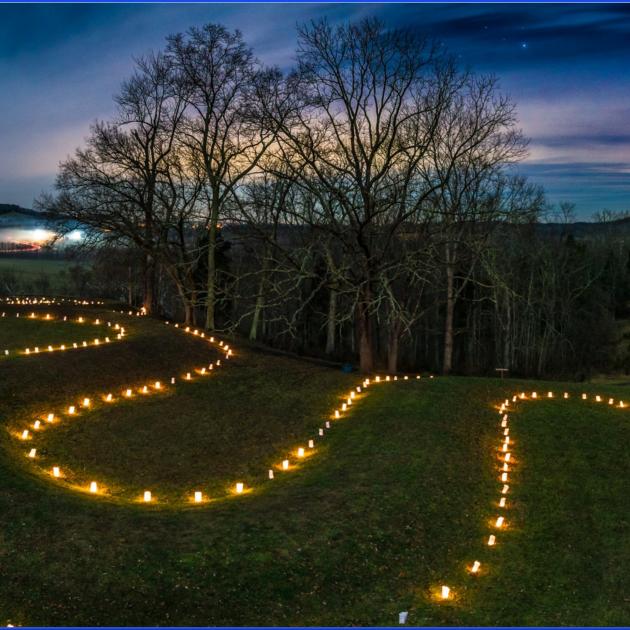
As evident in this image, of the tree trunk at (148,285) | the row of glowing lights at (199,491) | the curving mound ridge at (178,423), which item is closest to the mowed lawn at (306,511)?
the curving mound ridge at (178,423)

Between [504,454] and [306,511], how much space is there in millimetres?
6736

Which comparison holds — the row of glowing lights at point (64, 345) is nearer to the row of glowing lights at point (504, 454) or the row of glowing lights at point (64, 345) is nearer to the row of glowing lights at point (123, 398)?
the row of glowing lights at point (123, 398)

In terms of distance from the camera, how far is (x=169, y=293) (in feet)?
204

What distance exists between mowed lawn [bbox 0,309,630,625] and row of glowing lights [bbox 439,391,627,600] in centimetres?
18

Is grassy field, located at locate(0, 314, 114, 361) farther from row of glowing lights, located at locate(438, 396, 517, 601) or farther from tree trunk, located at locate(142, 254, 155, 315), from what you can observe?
row of glowing lights, located at locate(438, 396, 517, 601)

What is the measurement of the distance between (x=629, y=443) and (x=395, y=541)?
9.40 m

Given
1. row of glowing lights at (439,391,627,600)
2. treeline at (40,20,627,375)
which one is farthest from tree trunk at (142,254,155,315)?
row of glowing lights at (439,391,627,600)

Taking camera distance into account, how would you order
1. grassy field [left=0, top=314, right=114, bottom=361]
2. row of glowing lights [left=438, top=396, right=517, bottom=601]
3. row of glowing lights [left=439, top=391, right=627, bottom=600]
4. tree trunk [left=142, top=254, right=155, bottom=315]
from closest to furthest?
row of glowing lights [left=438, top=396, right=517, bottom=601], row of glowing lights [left=439, top=391, right=627, bottom=600], grassy field [left=0, top=314, right=114, bottom=361], tree trunk [left=142, top=254, right=155, bottom=315]

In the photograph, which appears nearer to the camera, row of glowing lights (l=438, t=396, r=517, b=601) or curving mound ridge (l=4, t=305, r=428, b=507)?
row of glowing lights (l=438, t=396, r=517, b=601)

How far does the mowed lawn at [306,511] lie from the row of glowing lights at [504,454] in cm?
18

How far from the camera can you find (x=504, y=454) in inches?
656

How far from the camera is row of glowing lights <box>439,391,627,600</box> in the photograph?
10.9m

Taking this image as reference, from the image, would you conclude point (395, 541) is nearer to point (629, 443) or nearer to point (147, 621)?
point (147, 621)

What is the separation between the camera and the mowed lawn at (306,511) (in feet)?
31.2
